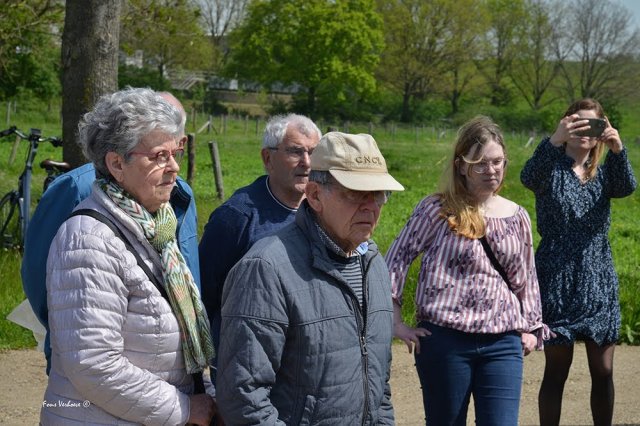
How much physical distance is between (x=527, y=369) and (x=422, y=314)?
3.46 m

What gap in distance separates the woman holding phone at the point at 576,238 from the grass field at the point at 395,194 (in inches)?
25.7

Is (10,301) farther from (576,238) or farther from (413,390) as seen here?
(576,238)

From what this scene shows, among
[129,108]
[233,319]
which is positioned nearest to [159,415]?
[233,319]

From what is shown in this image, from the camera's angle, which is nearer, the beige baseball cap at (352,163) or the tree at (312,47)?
the beige baseball cap at (352,163)

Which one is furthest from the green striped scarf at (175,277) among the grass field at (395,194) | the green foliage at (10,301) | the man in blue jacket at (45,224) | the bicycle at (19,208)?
the bicycle at (19,208)

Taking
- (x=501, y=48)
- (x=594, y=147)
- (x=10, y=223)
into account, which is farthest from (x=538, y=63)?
(x=594, y=147)

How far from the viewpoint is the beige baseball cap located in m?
2.96

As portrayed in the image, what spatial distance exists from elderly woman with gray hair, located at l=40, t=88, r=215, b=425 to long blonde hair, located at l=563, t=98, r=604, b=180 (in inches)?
114

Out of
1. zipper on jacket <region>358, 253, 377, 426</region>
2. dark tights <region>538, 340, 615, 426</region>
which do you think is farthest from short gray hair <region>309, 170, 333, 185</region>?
dark tights <region>538, 340, 615, 426</region>

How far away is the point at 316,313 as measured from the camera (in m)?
2.91

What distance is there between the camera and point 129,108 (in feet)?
9.58

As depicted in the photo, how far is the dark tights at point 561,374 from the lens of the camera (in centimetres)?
521

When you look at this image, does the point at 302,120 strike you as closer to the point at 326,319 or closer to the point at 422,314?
the point at 422,314

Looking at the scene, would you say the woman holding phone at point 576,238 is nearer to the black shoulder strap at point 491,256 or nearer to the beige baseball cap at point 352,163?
the black shoulder strap at point 491,256
